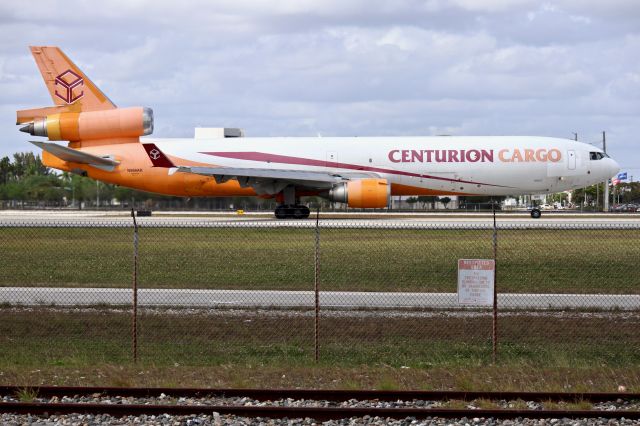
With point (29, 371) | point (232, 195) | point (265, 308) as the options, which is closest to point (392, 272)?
point (265, 308)

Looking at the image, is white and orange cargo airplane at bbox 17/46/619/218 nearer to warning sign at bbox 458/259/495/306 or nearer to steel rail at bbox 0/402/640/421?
warning sign at bbox 458/259/495/306

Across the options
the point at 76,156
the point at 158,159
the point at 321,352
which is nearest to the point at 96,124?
the point at 76,156

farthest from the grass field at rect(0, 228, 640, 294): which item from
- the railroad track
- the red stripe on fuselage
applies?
the red stripe on fuselage

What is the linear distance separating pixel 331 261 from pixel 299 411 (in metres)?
14.0

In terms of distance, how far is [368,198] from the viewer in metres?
41.7

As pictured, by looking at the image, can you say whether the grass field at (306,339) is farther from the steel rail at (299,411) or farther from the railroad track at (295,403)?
the steel rail at (299,411)

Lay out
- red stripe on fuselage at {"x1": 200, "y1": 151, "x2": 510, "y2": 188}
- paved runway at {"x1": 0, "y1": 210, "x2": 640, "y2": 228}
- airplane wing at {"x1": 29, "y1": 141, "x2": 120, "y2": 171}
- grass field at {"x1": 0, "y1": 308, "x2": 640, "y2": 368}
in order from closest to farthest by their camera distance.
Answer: grass field at {"x1": 0, "y1": 308, "x2": 640, "y2": 368}
paved runway at {"x1": 0, "y1": 210, "x2": 640, "y2": 228}
airplane wing at {"x1": 29, "y1": 141, "x2": 120, "y2": 171}
red stripe on fuselage at {"x1": 200, "y1": 151, "x2": 510, "y2": 188}

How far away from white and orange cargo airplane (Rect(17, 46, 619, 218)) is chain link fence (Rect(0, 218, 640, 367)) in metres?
13.4

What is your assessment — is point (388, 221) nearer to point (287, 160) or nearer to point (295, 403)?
point (287, 160)

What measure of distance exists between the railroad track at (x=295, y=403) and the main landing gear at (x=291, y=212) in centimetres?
3177

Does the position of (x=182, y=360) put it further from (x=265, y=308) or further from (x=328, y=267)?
(x=328, y=267)

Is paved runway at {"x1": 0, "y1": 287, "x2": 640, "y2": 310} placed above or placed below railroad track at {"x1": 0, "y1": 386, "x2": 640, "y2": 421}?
above

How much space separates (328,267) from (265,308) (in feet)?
18.4

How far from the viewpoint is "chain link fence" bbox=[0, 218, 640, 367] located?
14.3m
